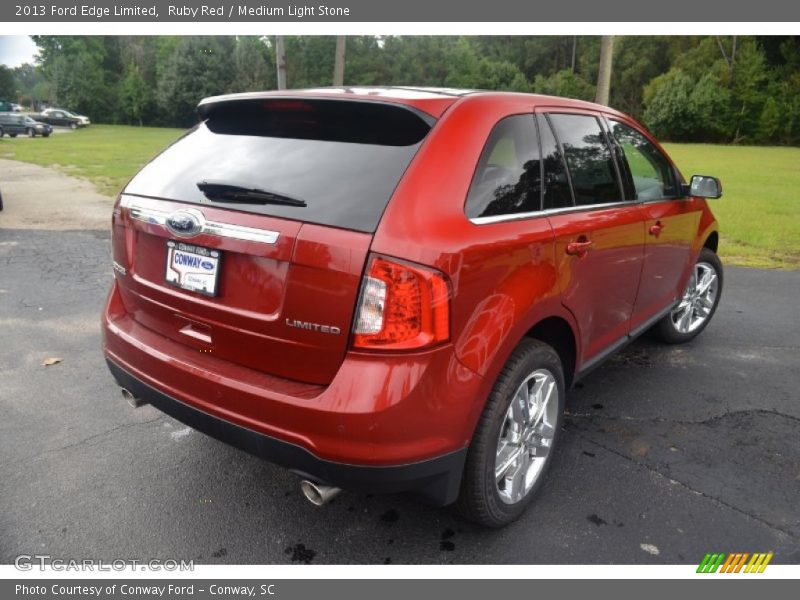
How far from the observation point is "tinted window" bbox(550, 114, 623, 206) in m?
2.99

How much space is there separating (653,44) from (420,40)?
2650 centimetres

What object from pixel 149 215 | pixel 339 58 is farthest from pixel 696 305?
pixel 339 58

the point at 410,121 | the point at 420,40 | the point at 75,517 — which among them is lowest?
the point at 75,517

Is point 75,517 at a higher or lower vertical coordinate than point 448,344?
lower

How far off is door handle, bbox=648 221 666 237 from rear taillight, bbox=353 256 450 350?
2.07 metres

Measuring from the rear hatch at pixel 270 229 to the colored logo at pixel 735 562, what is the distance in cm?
173

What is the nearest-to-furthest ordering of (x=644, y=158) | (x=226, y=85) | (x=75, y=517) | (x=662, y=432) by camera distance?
1. (x=75, y=517)
2. (x=662, y=432)
3. (x=644, y=158)
4. (x=226, y=85)

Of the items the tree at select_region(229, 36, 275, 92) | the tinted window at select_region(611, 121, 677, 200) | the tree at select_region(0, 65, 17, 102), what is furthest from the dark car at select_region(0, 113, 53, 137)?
the tinted window at select_region(611, 121, 677, 200)

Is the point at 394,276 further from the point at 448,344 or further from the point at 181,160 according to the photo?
the point at 181,160

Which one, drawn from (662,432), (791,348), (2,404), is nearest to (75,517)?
(2,404)

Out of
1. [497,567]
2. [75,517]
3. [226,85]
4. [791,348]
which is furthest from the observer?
[226,85]

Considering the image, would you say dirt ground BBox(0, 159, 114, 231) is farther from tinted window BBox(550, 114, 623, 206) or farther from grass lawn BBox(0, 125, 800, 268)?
tinted window BBox(550, 114, 623, 206)

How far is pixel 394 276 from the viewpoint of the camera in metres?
2.02

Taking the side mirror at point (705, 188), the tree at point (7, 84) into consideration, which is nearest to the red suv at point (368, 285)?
the side mirror at point (705, 188)
